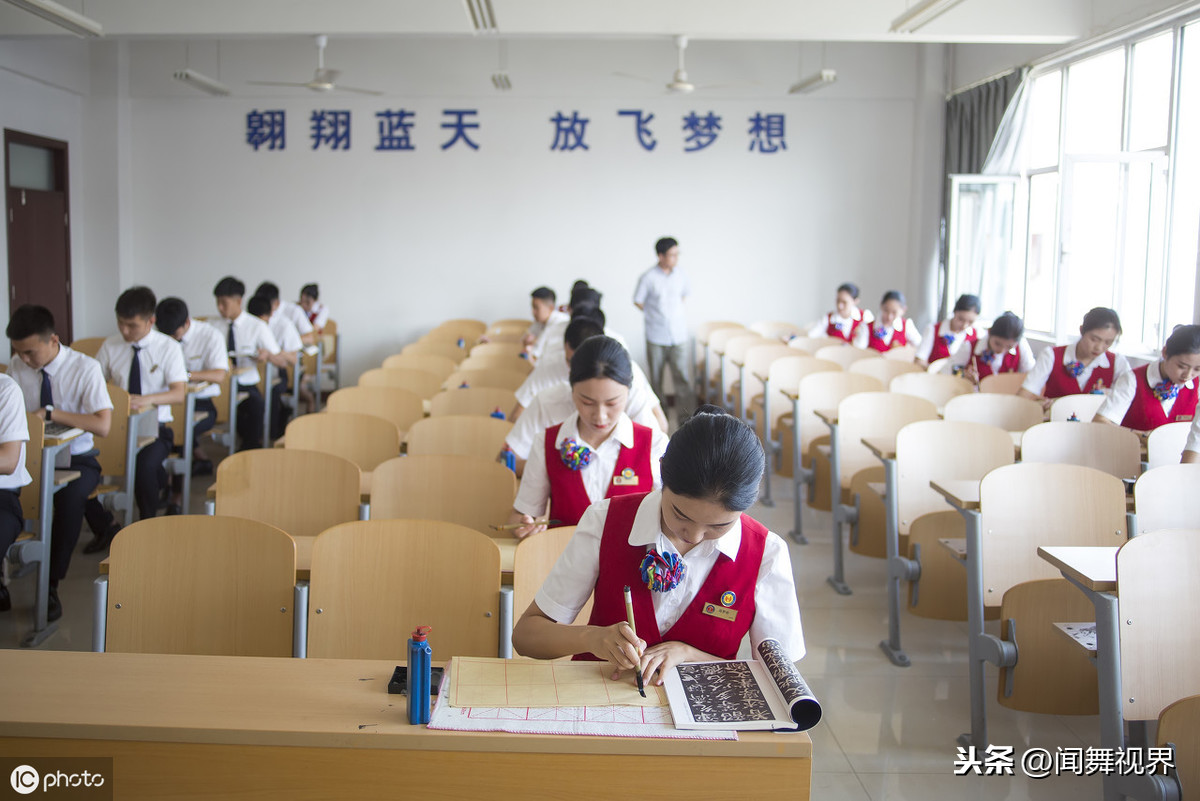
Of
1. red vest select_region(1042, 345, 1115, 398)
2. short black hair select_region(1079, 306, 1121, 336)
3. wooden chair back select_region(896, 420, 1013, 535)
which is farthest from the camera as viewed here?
red vest select_region(1042, 345, 1115, 398)

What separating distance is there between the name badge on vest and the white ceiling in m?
4.64

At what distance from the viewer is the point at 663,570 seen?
69.0 inches

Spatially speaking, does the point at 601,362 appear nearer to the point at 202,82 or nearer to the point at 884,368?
the point at 884,368

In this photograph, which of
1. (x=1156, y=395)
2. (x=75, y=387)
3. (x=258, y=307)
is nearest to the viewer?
(x=75, y=387)

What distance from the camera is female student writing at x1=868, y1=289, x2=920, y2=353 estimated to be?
763 centimetres

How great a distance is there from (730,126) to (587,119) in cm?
144

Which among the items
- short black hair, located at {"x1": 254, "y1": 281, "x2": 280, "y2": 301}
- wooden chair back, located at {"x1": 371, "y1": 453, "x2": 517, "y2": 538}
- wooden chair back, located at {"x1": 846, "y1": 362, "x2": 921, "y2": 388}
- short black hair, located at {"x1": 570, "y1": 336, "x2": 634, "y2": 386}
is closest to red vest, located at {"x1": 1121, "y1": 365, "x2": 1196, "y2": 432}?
wooden chair back, located at {"x1": 846, "y1": 362, "x2": 921, "y2": 388}

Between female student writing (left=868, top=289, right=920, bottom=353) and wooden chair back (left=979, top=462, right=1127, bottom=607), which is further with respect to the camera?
female student writing (left=868, top=289, right=920, bottom=353)

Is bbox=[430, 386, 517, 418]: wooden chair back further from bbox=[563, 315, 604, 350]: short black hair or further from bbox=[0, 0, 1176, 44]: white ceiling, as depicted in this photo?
bbox=[0, 0, 1176, 44]: white ceiling

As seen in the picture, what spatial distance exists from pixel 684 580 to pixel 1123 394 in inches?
130

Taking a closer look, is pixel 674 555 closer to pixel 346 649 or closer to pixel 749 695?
pixel 749 695

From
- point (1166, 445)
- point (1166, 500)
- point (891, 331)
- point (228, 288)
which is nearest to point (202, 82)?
point (228, 288)

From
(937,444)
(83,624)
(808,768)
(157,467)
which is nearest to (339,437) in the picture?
(83,624)

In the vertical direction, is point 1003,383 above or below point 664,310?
below
